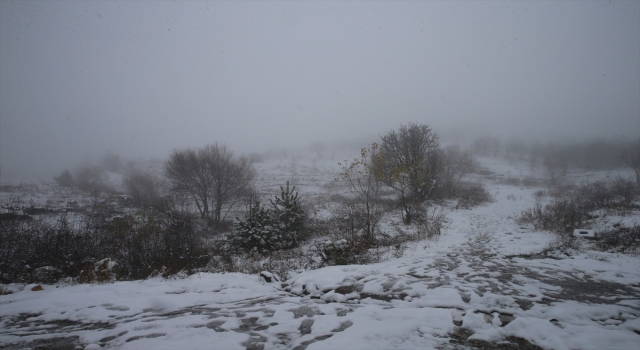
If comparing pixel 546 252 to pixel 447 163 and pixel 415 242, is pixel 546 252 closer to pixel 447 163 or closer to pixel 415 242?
pixel 415 242

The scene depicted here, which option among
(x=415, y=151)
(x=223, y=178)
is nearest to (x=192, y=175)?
(x=223, y=178)

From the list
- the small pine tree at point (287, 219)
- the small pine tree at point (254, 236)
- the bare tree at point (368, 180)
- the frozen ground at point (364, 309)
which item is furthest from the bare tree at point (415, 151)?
the frozen ground at point (364, 309)

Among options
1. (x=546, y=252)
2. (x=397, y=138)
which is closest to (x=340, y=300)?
(x=546, y=252)

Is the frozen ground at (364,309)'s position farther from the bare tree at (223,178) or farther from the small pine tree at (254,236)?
the bare tree at (223,178)

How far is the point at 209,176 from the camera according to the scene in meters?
20.4

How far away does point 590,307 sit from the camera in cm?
377

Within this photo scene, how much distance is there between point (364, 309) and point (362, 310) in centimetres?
6

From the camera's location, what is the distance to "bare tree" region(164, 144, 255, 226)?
20.2m

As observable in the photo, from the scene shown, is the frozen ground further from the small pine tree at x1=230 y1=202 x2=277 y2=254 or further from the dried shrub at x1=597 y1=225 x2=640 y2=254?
the small pine tree at x1=230 y1=202 x2=277 y2=254

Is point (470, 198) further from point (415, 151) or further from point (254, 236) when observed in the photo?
point (254, 236)

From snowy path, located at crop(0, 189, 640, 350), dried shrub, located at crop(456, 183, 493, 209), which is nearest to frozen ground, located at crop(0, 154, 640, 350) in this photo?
snowy path, located at crop(0, 189, 640, 350)

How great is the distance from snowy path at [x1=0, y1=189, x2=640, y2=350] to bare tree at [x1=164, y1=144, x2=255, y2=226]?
14.7 metres

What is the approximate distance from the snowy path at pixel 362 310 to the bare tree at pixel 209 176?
48.2 feet

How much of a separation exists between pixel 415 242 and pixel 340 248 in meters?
3.74
